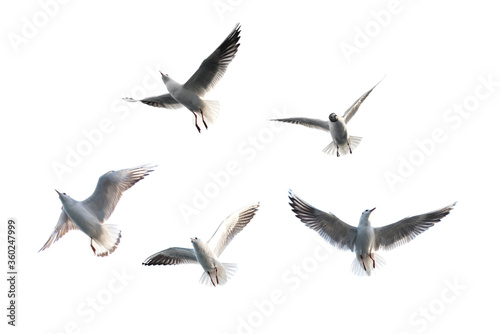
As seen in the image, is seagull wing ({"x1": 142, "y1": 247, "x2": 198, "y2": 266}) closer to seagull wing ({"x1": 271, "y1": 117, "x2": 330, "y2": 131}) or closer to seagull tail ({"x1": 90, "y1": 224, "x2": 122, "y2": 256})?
seagull tail ({"x1": 90, "y1": 224, "x2": 122, "y2": 256})

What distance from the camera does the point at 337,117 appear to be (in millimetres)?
11523

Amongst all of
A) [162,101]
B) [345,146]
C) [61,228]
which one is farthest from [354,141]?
[61,228]

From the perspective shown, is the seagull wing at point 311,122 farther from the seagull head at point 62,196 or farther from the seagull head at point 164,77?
the seagull head at point 62,196

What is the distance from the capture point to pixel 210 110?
440 inches

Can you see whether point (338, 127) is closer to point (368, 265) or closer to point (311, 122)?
point (311, 122)

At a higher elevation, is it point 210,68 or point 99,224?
point 210,68

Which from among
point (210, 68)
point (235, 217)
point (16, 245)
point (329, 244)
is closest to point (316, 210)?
point (329, 244)

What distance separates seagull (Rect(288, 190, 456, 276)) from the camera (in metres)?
10.7

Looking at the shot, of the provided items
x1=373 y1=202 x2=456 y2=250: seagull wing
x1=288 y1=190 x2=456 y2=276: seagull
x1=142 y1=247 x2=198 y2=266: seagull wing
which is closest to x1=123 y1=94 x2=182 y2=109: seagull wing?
x1=142 y1=247 x2=198 y2=266: seagull wing

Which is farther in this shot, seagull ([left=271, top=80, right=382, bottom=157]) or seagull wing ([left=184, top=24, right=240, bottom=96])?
seagull ([left=271, top=80, right=382, bottom=157])

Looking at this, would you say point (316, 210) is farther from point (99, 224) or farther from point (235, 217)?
point (99, 224)

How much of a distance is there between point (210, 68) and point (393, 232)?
299 centimetres

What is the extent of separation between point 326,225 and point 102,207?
108 inches

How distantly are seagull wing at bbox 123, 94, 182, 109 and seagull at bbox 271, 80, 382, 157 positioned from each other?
5.48 feet
